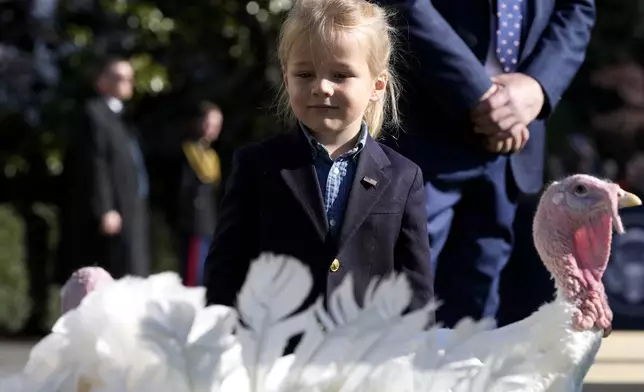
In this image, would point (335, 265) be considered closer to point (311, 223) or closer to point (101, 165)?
point (311, 223)

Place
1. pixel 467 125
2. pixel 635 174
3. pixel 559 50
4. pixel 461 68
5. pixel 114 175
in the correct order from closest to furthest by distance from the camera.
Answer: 1. pixel 461 68
2. pixel 467 125
3. pixel 559 50
4. pixel 114 175
5. pixel 635 174

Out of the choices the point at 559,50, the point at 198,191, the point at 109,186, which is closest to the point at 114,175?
the point at 109,186

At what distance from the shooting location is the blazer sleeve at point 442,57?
14.6 feet

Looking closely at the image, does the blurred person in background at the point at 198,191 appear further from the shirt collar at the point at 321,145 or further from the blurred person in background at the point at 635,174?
the shirt collar at the point at 321,145

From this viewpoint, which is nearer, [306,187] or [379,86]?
[306,187]

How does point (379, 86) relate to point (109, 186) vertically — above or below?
above

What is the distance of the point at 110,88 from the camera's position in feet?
30.8

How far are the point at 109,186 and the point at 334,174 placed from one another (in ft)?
19.4

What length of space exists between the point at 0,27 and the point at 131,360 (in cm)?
930

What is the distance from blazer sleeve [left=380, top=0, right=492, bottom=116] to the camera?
4.45 m

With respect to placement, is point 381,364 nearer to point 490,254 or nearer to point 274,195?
point 274,195

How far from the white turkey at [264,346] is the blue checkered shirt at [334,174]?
40.7 inches

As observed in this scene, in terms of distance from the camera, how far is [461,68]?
14.6 ft

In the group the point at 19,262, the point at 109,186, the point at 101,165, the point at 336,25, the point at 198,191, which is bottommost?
the point at 19,262
